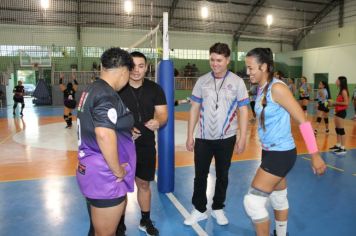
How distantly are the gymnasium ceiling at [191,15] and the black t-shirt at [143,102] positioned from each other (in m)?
18.1

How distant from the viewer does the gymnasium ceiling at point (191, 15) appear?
22.5 m

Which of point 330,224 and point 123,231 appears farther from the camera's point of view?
point 330,224

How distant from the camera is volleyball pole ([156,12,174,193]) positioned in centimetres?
468

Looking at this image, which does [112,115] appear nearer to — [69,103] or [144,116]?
[144,116]

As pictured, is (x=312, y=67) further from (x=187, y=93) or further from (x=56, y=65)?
(x=56, y=65)

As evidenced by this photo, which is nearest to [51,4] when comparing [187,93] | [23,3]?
[23,3]

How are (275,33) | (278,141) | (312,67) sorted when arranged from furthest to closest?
(275,33)
(312,67)
(278,141)

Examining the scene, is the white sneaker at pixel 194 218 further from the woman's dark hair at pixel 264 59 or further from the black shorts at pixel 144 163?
the woman's dark hair at pixel 264 59

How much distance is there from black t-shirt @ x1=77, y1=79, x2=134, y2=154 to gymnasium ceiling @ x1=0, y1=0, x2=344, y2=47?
63.7 feet

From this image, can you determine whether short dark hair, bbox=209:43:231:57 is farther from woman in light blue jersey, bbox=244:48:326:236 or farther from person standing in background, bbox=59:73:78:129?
person standing in background, bbox=59:73:78:129

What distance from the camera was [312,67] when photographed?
91.6 feet

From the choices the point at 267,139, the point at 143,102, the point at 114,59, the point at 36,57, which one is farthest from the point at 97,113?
the point at 36,57

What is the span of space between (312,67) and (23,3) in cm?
2387

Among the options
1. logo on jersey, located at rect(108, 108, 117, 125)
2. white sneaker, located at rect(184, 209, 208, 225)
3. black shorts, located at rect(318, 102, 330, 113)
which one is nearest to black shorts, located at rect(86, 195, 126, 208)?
logo on jersey, located at rect(108, 108, 117, 125)
